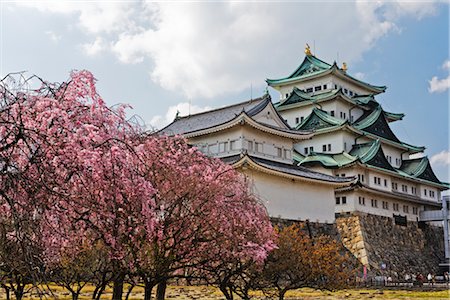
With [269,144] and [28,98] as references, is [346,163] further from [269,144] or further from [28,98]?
[28,98]

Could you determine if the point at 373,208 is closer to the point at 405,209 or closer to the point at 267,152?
the point at 405,209

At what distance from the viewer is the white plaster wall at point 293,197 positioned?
33.7 meters

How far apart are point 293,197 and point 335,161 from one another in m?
11.2

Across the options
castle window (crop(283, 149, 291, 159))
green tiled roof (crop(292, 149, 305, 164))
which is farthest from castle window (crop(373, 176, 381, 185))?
castle window (crop(283, 149, 291, 159))

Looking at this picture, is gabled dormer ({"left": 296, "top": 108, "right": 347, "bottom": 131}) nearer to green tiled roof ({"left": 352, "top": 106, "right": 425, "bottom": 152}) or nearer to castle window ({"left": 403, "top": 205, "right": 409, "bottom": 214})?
green tiled roof ({"left": 352, "top": 106, "right": 425, "bottom": 152})

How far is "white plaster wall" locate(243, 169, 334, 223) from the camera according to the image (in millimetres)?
33731

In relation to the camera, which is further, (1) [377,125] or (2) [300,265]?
(1) [377,125]

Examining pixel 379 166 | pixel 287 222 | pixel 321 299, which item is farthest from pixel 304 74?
pixel 321 299

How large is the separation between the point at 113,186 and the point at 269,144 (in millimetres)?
27507

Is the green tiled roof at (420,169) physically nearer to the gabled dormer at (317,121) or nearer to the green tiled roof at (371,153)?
the green tiled roof at (371,153)

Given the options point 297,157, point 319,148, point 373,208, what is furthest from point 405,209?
point 297,157

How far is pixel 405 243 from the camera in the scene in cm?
4706

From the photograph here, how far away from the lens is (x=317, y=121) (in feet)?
163

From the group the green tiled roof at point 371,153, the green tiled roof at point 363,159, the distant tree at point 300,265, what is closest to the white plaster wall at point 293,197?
the green tiled roof at point 363,159
